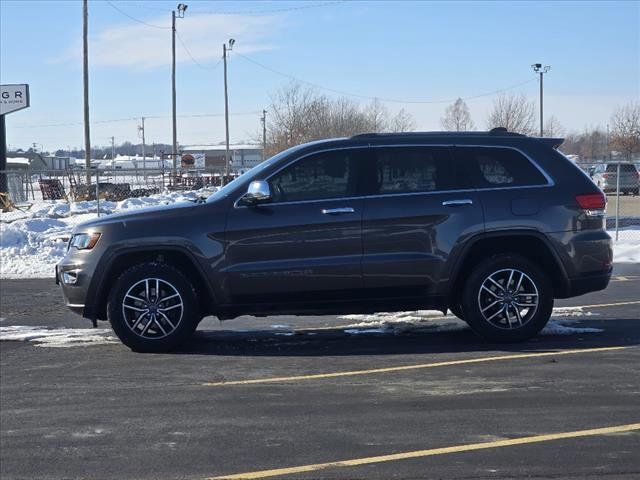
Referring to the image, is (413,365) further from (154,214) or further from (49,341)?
(49,341)

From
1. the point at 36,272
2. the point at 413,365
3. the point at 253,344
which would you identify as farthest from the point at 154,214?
the point at 36,272

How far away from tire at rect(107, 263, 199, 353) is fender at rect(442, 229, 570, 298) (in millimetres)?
2328

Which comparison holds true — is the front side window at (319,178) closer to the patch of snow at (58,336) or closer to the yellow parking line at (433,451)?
the patch of snow at (58,336)

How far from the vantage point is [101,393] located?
6949 millimetres

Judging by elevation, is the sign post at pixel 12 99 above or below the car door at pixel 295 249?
above

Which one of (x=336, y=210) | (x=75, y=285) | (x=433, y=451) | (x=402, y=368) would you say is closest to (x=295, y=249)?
(x=336, y=210)

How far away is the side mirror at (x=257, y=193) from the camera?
814 cm

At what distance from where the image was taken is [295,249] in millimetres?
8203

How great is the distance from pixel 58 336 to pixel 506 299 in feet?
14.9

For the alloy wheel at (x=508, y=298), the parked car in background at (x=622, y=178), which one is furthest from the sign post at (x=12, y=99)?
the alloy wheel at (x=508, y=298)

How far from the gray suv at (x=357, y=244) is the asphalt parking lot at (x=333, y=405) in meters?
0.42

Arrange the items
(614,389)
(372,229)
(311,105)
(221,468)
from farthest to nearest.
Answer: (311,105) < (372,229) < (614,389) < (221,468)

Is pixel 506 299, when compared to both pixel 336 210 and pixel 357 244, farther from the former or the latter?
pixel 336 210

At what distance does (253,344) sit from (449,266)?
80.2 inches
